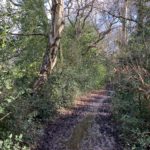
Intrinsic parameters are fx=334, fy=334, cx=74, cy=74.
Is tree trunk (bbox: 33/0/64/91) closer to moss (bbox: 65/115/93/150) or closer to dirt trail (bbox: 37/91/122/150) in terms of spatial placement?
dirt trail (bbox: 37/91/122/150)

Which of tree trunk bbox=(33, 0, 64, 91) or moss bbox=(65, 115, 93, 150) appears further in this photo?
tree trunk bbox=(33, 0, 64, 91)

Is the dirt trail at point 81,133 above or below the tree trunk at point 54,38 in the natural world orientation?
below

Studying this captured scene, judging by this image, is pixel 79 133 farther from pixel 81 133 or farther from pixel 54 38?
pixel 54 38

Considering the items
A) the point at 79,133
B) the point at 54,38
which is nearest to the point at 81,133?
the point at 79,133

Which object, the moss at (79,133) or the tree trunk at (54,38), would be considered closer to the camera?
the moss at (79,133)

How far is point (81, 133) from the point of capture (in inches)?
424

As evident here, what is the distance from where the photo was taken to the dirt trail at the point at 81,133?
934 cm

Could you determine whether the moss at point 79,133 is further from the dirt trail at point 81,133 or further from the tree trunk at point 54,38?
the tree trunk at point 54,38

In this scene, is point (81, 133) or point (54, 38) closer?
point (81, 133)

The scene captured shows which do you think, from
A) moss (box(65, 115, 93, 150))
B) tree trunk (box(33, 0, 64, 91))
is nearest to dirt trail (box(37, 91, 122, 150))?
moss (box(65, 115, 93, 150))

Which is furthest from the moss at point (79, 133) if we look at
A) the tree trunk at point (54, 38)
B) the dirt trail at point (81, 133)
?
the tree trunk at point (54, 38)

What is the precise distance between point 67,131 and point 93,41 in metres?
21.0

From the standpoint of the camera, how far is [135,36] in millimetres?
17000

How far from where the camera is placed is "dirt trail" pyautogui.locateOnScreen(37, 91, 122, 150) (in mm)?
9336
